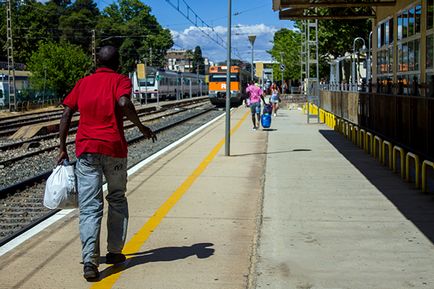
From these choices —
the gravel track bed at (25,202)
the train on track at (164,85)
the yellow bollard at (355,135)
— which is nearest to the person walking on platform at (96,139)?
the gravel track bed at (25,202)

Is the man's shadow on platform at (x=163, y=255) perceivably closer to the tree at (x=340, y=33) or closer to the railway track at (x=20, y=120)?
the railway track at (x=20, y=120)

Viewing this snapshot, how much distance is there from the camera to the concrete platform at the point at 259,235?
536cm

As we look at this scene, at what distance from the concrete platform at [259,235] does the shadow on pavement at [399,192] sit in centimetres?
1

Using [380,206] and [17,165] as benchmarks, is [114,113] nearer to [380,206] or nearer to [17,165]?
[380,206]

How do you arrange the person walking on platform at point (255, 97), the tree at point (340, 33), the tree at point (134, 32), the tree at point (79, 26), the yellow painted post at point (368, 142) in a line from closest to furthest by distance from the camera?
the yellow painted post at point (368, 142), the person walking on platform at point (255, 97), the tree at point (340, 33), the tree at point (79, 26), the tree at point (134, 32)

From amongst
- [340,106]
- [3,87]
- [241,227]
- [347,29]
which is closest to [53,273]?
[241,227]

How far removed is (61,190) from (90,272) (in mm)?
743

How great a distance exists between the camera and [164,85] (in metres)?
63.3

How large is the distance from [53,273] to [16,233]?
5.83 ft

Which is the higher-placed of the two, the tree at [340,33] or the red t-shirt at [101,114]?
the tree at [340,33]

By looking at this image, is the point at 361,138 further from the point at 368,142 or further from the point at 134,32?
the point at 134,32

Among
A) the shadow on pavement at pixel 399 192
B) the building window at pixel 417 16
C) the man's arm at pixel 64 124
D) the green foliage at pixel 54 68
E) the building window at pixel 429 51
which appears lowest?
the shadow on pavement at pixel 399 192

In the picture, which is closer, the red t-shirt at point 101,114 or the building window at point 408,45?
the red t-shirt at point 101,114

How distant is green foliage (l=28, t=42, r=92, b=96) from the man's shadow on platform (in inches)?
1934
